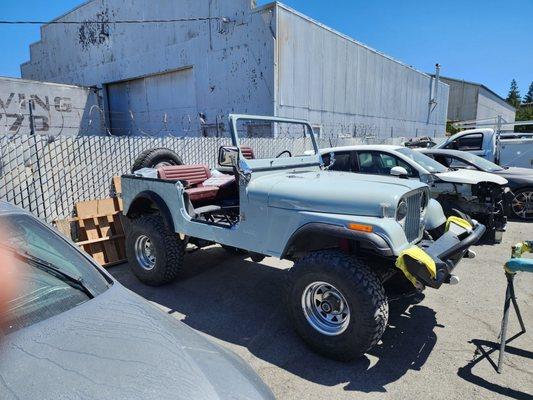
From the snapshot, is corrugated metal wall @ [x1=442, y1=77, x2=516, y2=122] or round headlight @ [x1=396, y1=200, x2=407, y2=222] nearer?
round headlight @ [x1=396, y1=200, x2=407, y2=222]

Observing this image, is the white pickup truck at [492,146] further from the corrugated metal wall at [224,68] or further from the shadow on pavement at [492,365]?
the shadow on pavement at [492,365]

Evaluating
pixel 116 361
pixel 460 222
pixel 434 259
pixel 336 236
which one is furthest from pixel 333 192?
pixel 116 361

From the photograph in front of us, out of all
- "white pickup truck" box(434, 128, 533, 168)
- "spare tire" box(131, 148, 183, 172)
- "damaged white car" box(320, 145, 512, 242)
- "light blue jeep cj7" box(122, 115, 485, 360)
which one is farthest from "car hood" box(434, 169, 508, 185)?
"spare tire" box(131, 148, 183, 172)

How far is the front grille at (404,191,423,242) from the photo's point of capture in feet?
10.5

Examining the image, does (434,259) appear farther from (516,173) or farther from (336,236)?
(516,173)

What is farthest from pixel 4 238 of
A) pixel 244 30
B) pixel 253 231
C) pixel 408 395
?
Answer: pixel 244 30

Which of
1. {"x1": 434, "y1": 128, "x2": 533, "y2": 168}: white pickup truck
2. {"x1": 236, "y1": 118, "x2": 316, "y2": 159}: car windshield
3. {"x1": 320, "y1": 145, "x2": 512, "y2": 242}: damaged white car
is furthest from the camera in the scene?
{"x1": 434, "y1": 128, "x2": 533, "y2": 168}: white pickup truck

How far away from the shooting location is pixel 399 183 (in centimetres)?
332

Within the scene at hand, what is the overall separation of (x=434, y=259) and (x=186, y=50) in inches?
618

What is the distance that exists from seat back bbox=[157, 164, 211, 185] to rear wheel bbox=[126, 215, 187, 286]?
0.62m

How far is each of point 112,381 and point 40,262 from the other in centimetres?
95

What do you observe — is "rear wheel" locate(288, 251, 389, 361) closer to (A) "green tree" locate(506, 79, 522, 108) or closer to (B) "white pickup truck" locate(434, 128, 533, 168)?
(B) "white pickup truck" locate(434, 128, 533, 168)

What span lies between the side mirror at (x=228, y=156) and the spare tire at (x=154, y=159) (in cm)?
228

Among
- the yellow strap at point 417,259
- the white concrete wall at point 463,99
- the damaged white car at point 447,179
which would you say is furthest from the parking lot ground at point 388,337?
the white concrete wall at point 463,99
